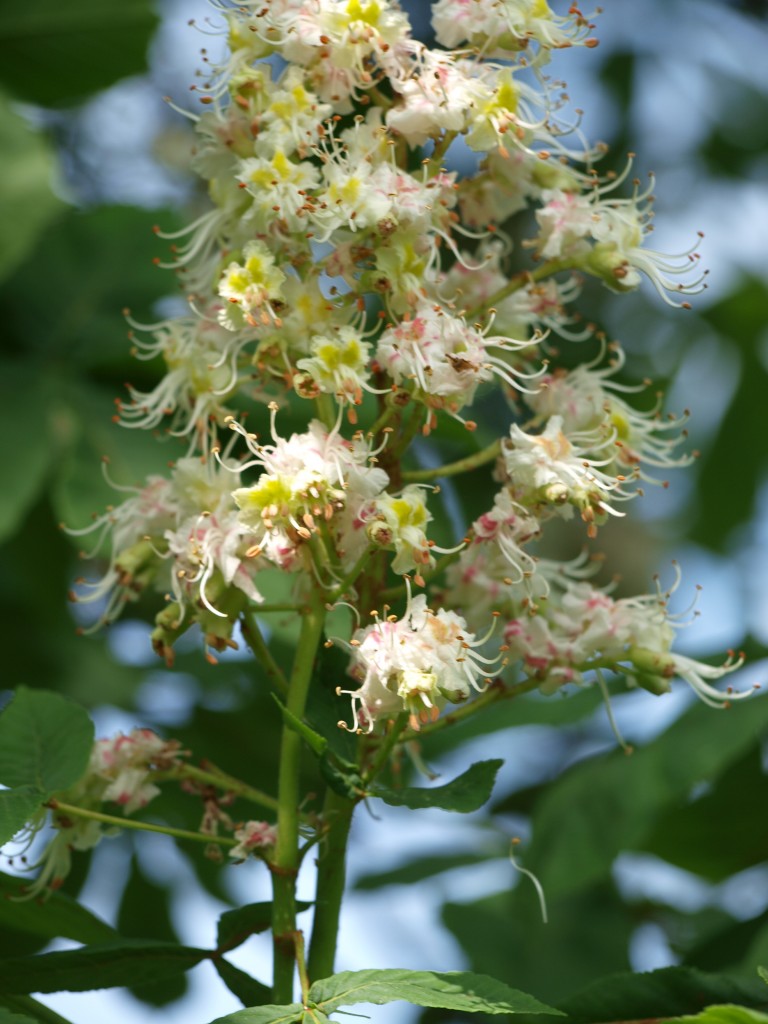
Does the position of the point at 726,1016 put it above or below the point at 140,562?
above

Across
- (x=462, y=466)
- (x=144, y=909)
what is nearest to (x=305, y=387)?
(x=462, y=466)

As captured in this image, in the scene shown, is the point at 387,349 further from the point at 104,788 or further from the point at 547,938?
the point at 547,938

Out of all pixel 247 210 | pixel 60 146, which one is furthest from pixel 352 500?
pixel 60 146

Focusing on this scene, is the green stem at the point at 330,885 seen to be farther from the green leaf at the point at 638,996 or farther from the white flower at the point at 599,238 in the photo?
the white flower at the point at 599,238

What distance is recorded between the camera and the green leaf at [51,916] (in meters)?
1.72

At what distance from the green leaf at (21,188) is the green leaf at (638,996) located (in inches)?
62.4

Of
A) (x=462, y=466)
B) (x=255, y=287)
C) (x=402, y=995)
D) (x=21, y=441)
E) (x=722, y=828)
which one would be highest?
(x=255, y=287)

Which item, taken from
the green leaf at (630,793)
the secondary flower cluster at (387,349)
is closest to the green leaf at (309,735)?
the secondary flower cluster at (387,349)

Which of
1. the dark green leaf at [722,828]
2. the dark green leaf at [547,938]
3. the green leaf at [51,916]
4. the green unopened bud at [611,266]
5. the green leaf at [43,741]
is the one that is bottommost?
→ the dark green leaf at [547,938]

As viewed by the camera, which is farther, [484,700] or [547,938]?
[547,938]

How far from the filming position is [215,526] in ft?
5.15

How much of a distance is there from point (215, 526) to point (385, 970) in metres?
0.49

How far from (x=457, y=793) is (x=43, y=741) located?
18.7 inches

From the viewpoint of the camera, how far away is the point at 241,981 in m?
1.64
